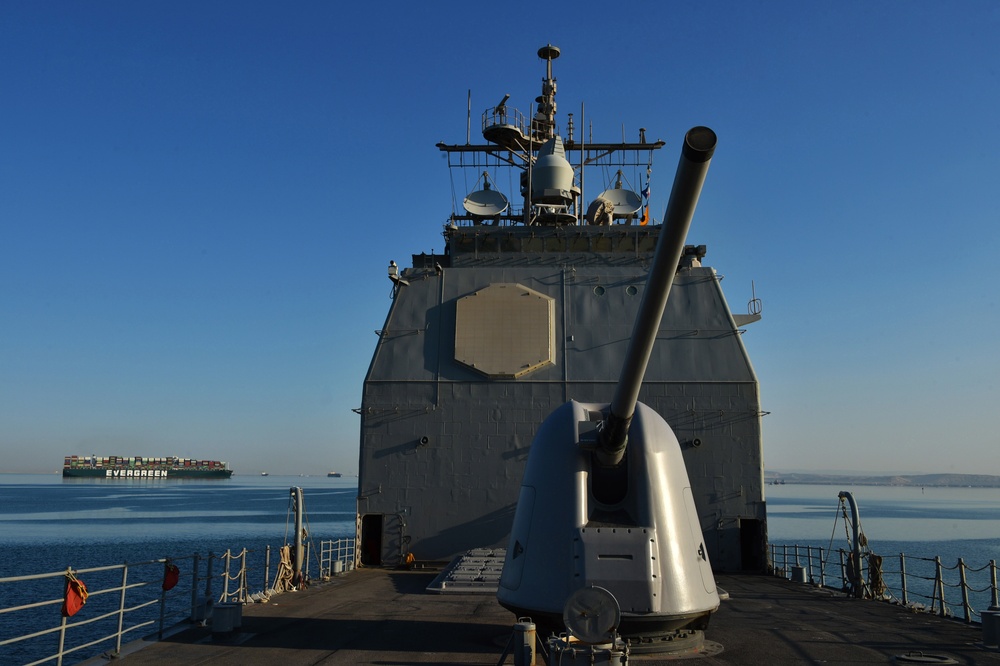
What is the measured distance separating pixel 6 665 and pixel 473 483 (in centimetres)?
1017

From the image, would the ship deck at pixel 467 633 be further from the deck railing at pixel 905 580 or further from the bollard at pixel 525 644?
the bollard at pixel 525 644

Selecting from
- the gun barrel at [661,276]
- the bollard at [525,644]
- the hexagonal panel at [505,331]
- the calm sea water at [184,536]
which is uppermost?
the hexagonal panel at [505,331]

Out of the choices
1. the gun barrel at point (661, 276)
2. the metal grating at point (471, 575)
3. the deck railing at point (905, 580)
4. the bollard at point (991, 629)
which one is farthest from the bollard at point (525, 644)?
the bollard at point (991, 629)

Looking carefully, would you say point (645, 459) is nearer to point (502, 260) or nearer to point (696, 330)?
point (696, 330)

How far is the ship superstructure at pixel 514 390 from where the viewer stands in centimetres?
1477

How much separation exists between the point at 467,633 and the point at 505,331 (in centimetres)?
788

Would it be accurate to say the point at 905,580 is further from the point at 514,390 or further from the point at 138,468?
the point at 138,468

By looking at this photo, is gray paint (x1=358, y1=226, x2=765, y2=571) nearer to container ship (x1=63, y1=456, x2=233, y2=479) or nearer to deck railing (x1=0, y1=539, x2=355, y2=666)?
deck railing (x1=0, y1=539, x2=355, y2=666)

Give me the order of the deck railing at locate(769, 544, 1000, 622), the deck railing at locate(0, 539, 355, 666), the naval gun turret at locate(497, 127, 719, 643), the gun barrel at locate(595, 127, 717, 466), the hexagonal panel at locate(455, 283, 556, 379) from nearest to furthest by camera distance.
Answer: the gun barrel at locate(595, 127, 717, 466)
the naval gun turret at locate(497, 127, 719, 643)
the deck railing at locate(769, 544, 1000, 622)
the deck railing at locate(0, 539, 355, 666)
the hexagonal panel at locate(455, 283, 556, 379)

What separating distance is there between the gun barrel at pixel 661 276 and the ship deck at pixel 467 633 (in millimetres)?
2088

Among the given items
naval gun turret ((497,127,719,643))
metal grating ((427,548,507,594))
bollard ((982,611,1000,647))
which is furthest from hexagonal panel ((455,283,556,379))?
bollard ((982,611,1000,647))

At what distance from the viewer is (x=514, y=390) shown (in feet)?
50.0

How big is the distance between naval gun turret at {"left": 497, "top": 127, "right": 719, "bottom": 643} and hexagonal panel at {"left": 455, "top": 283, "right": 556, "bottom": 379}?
7778mm

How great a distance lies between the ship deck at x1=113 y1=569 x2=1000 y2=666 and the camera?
23.6ft
